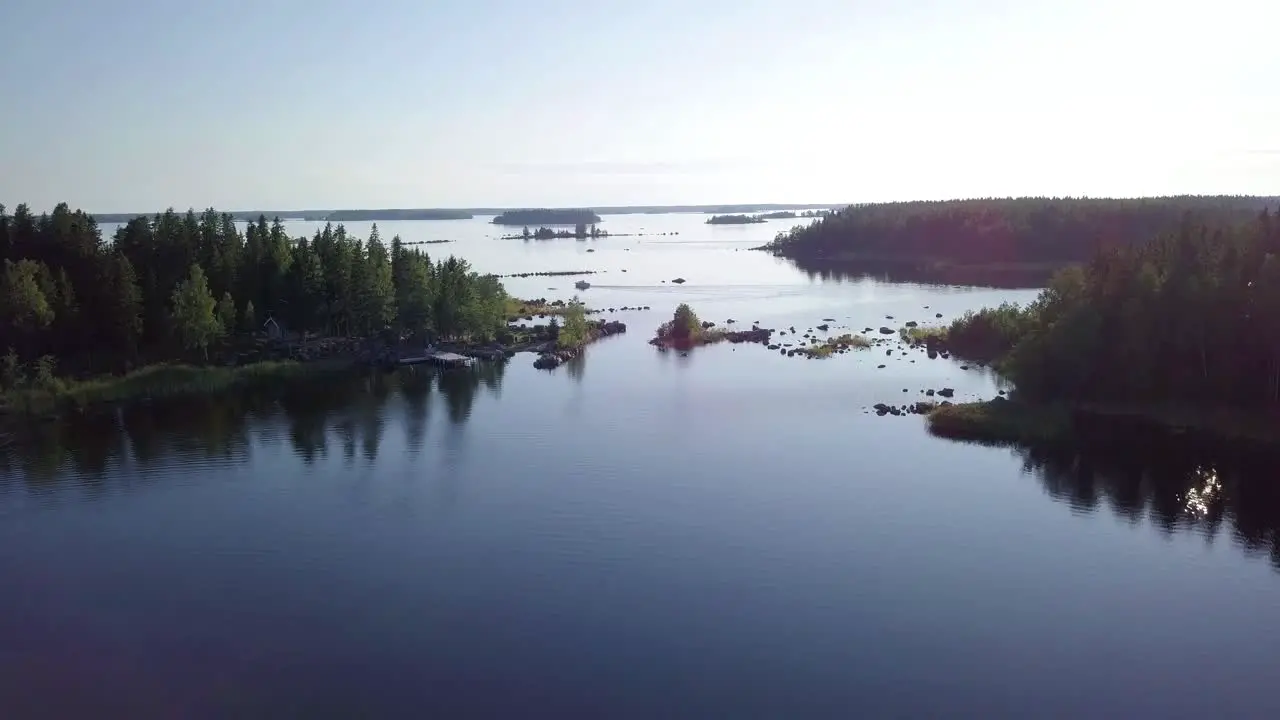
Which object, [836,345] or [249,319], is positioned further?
[836,345]

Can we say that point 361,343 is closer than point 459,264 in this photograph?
Yes

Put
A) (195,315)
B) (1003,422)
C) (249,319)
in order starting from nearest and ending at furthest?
(1003,422) < (195,315) < (249,319)

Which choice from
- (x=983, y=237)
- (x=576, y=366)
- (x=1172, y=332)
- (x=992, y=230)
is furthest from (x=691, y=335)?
(x=992, y=230)

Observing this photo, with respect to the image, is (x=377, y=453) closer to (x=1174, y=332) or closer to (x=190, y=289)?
(x=190, y=289)

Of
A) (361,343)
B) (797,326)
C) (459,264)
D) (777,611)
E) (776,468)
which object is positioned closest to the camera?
(777,611)

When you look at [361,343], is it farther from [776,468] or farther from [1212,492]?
[1212,492]

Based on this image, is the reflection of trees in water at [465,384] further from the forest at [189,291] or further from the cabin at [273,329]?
the cabin at [273,329]

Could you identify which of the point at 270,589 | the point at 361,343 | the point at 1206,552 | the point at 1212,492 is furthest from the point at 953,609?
the point at 361,343
